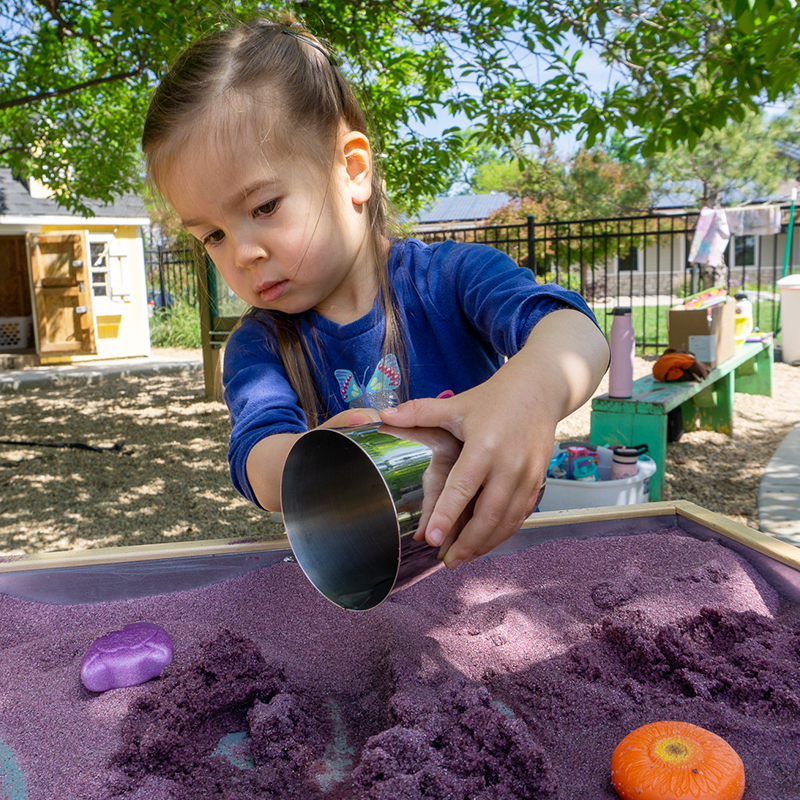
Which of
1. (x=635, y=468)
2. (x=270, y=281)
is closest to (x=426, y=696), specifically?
(x=270, y=281)

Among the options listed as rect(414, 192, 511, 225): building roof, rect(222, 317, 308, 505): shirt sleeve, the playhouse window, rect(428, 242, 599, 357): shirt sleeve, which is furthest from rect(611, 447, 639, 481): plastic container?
rect(414, 192, 511, 225): building roof

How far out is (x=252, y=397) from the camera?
1228 millimetres

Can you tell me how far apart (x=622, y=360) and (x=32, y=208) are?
10648 millimetres

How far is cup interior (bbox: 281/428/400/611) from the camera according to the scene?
0.89 meters

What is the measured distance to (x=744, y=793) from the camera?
844 millimetres

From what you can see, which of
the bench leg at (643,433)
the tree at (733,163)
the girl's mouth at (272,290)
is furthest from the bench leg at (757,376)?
the tree at (733,163)

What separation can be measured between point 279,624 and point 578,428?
4704 mm

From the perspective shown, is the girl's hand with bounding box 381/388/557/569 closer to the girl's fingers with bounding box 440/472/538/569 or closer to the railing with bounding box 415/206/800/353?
the girl's fingers with bounding box 440/472/538/569

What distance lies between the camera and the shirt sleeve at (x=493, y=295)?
37.9 inches

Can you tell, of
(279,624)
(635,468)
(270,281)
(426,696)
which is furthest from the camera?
(635,468)

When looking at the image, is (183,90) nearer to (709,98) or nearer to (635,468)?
(635,468)

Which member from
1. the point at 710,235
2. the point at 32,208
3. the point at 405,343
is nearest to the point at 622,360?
the point at 405,343

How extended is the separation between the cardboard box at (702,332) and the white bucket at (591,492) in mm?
1826

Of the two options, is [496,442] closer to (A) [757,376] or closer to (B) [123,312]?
(A) [757,376]
